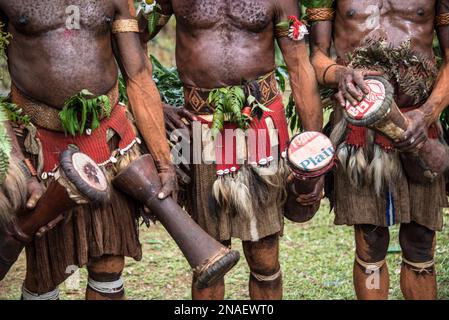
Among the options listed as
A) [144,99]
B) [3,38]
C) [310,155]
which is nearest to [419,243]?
[310,155]

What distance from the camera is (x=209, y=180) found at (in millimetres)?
4289

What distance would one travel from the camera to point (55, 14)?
12.5ft

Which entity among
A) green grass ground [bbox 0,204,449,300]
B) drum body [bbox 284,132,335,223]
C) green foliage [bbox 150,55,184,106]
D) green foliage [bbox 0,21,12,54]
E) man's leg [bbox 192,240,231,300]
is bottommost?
green grass ground [bbox 0,204,449,300]

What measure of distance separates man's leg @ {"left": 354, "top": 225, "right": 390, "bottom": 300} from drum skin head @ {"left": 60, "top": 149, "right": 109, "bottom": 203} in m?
1.60

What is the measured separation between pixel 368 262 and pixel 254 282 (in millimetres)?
640

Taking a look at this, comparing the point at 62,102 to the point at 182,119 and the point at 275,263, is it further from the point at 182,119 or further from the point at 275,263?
the point at 275,263

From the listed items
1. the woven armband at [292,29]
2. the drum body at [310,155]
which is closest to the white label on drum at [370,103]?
the drum body at [310,155]

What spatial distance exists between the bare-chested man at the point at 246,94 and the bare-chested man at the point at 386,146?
21 cm

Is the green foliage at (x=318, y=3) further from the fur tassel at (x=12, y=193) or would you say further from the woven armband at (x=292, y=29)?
the fur tassel at (x=12, y=193)

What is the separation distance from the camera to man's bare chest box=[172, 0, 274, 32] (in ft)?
13.7

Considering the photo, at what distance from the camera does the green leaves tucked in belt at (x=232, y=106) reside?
4.12 m

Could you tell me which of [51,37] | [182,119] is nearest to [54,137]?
[51,37]

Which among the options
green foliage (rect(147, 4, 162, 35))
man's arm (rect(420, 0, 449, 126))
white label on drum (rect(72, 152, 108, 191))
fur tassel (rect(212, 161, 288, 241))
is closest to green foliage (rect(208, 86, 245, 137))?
fur tassel (rect(212, 161, 288, 241))

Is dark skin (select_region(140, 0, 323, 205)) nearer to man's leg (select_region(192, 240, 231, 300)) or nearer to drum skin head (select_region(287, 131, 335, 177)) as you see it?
drum skin head (select_region(287, 131, 335, 177))
